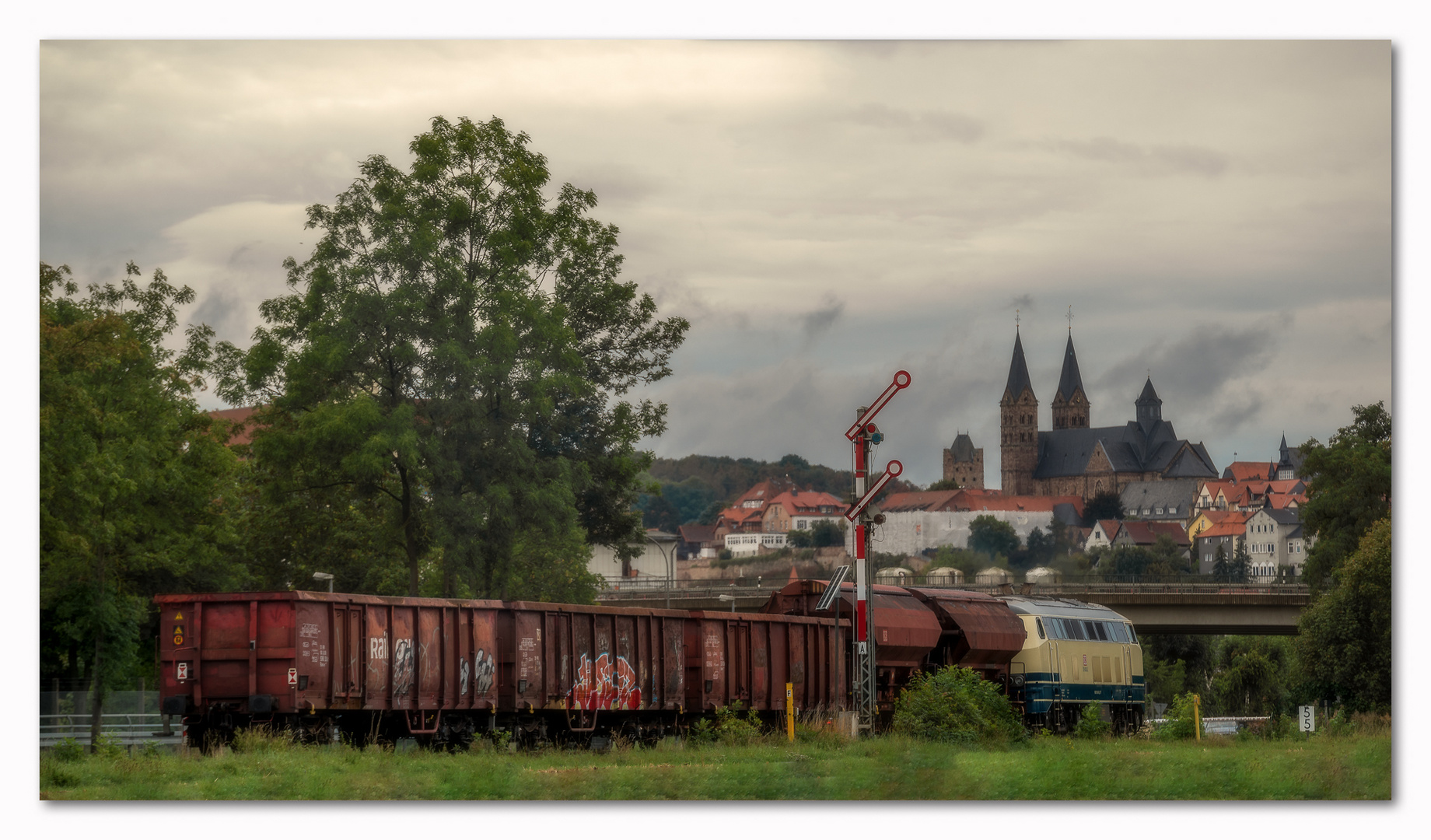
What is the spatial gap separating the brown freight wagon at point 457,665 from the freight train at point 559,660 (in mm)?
27

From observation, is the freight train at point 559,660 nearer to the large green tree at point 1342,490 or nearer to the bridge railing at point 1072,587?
the large green tree at point 1342,490

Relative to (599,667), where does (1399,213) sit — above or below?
above

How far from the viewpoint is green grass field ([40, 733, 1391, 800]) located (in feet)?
56.8

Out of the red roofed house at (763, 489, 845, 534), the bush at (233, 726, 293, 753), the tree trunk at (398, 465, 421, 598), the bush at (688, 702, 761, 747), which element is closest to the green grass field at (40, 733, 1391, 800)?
the bush at (233, 726, 293, 753)

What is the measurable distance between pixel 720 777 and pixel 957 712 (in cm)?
925

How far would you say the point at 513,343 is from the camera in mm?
35875

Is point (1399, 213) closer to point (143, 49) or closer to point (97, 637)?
point (143, 49)

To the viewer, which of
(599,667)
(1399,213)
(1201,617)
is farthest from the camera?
(1201,617)

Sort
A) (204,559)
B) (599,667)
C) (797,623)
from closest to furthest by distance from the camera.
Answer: (599,667)
(797,623)
(204,559)

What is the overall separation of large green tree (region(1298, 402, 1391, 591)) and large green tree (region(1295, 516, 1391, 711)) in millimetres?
1266

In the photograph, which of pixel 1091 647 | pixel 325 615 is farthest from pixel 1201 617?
pixel 325 615

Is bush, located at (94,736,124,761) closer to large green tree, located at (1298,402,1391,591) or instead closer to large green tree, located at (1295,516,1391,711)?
large green tree, located at (1298,402,1391,591)

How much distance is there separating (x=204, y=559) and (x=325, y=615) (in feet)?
59.8

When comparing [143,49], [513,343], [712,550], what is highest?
[143,49]
